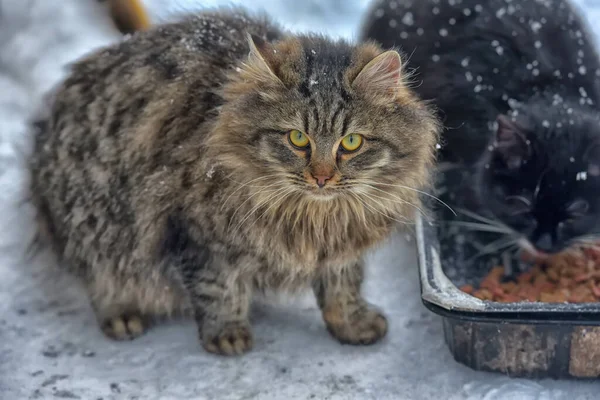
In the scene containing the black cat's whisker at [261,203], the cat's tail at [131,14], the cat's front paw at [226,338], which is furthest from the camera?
the cat's tail at [131,14]

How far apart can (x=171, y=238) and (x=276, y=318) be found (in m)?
0.51

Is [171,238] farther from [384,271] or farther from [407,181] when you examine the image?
[384,271]

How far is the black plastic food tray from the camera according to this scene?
6.29 feet

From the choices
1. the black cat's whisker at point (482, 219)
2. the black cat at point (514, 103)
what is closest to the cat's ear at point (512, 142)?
the black cat at point (514, 103)

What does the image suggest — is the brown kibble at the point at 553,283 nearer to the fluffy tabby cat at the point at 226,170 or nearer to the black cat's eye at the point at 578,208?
the black cat's eye at the point at 578,208

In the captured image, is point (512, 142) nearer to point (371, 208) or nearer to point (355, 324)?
point (371, 208)

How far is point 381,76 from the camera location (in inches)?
69.8

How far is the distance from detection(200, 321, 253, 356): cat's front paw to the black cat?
2.63ft

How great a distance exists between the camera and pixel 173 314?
2459 mm

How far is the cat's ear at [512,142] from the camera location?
227 centimetres

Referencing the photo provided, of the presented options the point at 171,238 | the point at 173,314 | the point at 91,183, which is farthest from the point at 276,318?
the point at 91,183

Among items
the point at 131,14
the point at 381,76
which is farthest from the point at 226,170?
the point at 131,14

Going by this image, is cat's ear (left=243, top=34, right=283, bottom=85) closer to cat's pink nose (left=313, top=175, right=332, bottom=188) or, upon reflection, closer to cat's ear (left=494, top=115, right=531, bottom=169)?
cat's pink nose (left=313, top=175, right=332, bottom=188)

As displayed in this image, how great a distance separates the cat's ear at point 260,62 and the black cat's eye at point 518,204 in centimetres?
91
